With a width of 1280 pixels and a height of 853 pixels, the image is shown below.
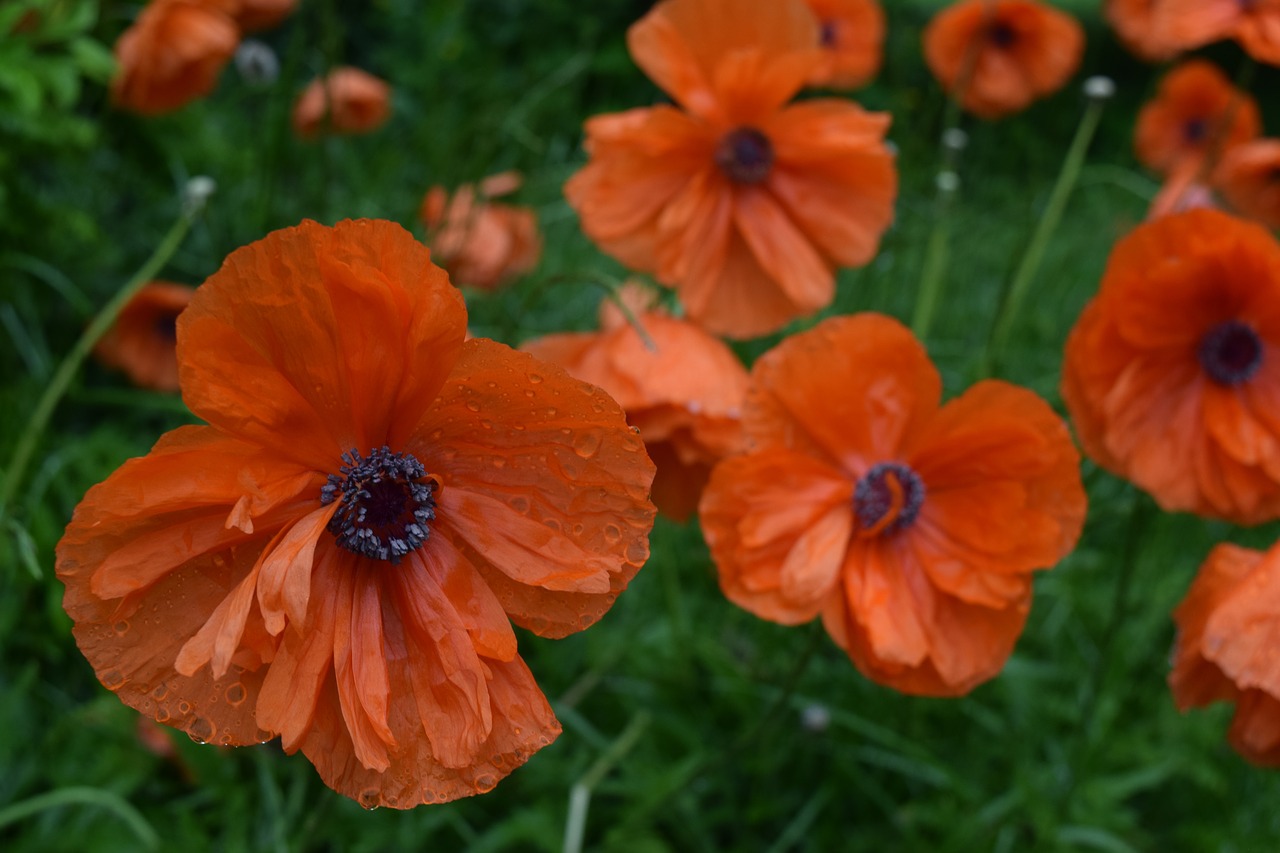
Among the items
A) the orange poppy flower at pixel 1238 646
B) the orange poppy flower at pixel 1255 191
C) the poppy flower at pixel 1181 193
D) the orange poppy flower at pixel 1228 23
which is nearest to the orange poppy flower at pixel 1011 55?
the orange poppy flower at pixel 1255 191

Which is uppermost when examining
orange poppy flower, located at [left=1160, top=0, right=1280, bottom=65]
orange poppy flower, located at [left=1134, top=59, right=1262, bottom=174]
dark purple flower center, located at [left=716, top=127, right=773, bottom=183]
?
orange poppy flower, located at [left=1160, top=0, right=1280, bottom=65]

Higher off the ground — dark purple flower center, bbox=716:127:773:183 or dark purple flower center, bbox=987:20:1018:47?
dark purple flower center, bbox=716:127:773:183

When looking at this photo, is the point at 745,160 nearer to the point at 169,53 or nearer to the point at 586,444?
the point at 586,444

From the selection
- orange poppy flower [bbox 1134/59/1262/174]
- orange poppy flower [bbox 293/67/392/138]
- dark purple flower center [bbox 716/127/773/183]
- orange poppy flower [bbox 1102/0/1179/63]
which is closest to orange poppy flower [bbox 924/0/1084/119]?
orange poppy flower [bbox 1102/0/1179/63]

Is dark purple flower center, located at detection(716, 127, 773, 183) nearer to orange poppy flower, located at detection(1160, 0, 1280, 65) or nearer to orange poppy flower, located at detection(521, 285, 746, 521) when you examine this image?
orange poppy flower, located at detection(521, 285, 746, 521)

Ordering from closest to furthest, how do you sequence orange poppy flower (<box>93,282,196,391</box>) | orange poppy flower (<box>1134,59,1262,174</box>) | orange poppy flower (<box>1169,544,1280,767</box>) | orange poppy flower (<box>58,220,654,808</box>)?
orange poppy flower (<box>58,220,654,808</box>) → orange poppy flower (<box>1169,544,1280,767</box>) → orange poppy flower (<box>93,282,196,391</box>) → orange poppy flower (<box>1134,59,1262,174</box>)

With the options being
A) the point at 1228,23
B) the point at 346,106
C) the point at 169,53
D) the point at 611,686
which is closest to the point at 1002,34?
the point at 1228,23

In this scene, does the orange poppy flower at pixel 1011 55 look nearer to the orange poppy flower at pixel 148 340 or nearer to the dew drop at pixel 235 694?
the orange poppy flower at pixel 148 340

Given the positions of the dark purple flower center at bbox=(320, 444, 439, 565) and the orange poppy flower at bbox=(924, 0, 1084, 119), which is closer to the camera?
the dark purple flower center at bbox=(320, 444, 439, 565)
